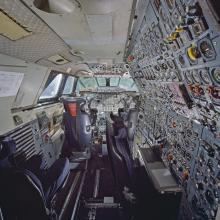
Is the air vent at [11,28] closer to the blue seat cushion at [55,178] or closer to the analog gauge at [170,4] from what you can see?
the analog gauge at [170,4]

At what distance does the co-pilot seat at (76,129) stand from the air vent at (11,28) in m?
2.21

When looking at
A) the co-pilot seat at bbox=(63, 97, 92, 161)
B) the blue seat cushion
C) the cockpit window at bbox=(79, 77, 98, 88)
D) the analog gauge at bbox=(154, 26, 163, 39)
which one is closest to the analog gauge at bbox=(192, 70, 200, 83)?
the analog gauge at bbox=(154, 26, 163, 39)

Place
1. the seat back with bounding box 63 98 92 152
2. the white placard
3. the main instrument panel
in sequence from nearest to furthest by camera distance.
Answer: the main instrument panel, the white placard, the seat back with bounding box 63 98 92 152

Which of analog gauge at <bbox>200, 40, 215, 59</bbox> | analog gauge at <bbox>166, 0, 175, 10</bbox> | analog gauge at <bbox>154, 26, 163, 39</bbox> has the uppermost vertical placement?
analog gauge at <bbox>166, 0, 175, 10</bbox>

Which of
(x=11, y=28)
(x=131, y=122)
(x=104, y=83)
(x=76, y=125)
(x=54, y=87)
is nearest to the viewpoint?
(x=11, y=28)

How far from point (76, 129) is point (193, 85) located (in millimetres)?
2819

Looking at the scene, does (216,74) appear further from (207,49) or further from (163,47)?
(163,47)

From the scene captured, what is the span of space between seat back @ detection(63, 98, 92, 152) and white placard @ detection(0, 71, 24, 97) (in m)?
1.31

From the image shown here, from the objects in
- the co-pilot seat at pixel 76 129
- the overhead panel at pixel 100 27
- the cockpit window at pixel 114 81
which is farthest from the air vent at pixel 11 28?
the cockpit window at pixel 114 81

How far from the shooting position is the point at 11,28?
A: 1.33 m

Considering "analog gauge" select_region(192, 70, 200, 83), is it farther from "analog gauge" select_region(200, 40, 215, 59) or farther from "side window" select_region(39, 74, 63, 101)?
"side window" select_region(39, 74, 63, 101)

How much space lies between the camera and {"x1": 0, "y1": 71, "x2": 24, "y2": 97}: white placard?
82.7 inches

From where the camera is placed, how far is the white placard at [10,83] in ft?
6.89

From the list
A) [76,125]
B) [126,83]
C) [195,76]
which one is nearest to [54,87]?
[76,125]
